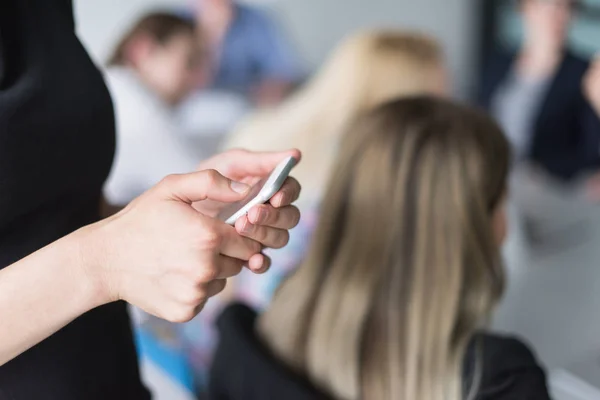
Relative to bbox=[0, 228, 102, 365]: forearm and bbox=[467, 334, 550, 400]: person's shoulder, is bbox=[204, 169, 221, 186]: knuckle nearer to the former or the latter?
bbox=[0, 228, 102, 365]: forearm

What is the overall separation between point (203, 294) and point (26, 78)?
0.23 m

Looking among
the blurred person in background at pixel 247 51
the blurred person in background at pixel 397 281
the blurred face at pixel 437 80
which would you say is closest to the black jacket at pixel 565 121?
the blurred face at pixel 437 80

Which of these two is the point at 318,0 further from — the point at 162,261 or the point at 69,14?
the point at 162,261

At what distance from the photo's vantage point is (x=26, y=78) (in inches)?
21.0

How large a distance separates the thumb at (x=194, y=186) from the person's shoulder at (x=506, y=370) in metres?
0.42

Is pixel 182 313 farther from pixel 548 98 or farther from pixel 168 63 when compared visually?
pixel 548 98

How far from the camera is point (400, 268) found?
83 centimetres

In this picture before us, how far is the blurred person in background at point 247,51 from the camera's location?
2973 mm

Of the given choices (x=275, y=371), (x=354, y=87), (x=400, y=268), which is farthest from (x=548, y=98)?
(x=275, y=371)

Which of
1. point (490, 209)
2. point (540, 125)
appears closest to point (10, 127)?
point (490, 209)

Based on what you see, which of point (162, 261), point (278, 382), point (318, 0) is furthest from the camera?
point (318, 0)

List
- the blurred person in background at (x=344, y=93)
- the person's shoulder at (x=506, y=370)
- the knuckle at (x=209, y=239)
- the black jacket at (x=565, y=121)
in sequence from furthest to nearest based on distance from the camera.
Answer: the black jacket at (x=565, y=121), the blurred person in background at (x=344, y=93), the person's shoulder at (x=506, y=370), the knuckle at (x=209, y=239)

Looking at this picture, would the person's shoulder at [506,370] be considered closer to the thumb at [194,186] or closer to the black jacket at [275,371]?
the black jacket at [275,371]

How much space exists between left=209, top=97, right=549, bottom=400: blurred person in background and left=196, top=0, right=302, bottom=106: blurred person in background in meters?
2.09
